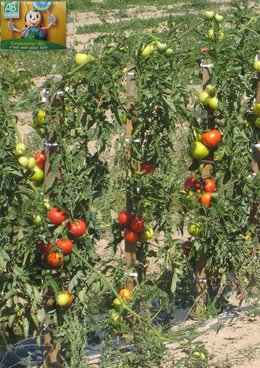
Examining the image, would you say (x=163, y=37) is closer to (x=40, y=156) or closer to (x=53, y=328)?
(x=40, y=156)

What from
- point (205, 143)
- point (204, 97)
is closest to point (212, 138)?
point (205, 143)

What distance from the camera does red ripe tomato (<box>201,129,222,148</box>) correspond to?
4457 mm

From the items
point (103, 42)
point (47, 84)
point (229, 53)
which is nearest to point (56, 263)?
point (47, 84)

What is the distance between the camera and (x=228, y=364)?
3.94 meters

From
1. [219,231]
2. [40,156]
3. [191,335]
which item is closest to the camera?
[191,335]

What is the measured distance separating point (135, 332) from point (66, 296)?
382mm

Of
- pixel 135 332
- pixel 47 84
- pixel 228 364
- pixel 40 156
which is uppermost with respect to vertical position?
pixel 47 84

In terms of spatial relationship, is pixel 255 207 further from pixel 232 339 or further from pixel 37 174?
pixel 37 174

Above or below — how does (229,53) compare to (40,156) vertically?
above

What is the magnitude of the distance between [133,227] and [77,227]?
48cm

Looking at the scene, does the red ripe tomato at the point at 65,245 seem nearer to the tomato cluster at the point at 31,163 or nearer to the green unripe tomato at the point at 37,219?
the green unripe tomato at the point at 37,219

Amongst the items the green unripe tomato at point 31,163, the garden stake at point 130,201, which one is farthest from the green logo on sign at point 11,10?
the green unripe tomato at point 31,163

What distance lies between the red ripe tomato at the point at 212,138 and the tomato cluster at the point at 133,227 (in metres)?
0.61

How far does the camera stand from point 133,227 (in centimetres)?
419
